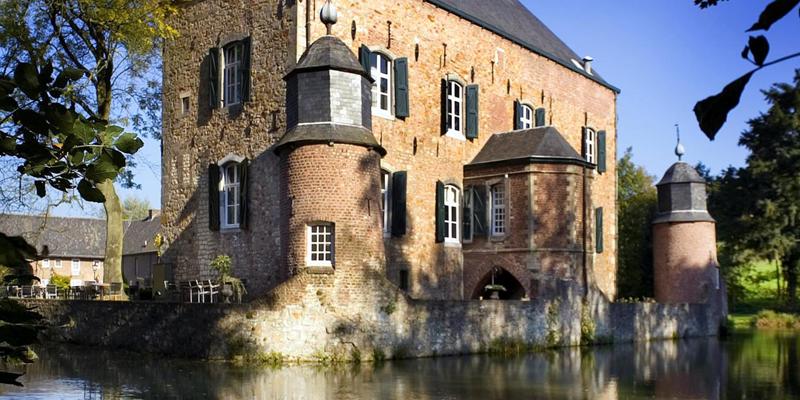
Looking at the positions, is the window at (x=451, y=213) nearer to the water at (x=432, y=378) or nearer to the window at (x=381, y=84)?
the window at (x=381, y=84)

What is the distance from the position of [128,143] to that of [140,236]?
169 feet

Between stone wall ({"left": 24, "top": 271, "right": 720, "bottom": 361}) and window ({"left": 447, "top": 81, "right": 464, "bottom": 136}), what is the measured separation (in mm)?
5152

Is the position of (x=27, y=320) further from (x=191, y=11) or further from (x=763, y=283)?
(x=763, y=283)

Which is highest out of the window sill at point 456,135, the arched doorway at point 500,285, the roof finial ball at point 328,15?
the roof finial ball at point 328,15

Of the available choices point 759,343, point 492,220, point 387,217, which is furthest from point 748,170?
point 387,217

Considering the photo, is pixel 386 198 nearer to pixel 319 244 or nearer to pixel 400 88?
pixel 400 88

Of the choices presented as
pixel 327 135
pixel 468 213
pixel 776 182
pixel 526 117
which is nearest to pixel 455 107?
pixel 468 213

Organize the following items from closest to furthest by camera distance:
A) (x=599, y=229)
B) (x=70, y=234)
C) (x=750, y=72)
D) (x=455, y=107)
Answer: (x=750, y=72) → (x=455, y=107) → (x=599, y=229) → (x=70, y=234)

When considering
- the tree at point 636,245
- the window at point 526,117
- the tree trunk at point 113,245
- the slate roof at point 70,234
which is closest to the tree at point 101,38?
the tree trunk at point 113,245

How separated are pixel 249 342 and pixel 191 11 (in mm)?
9956

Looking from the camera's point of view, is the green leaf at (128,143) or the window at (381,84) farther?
the window at (381,84)

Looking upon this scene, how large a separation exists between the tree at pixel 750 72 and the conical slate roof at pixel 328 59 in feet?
48.1

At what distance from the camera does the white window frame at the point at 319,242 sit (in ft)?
50.7

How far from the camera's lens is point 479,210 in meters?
22.0
